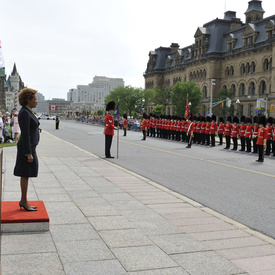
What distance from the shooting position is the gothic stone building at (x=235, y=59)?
6366 cm

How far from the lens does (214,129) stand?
2638cm

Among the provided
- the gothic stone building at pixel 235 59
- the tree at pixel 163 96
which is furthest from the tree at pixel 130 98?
the gothic stone building at pixel 235 59

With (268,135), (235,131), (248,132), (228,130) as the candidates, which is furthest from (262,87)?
(268,135)

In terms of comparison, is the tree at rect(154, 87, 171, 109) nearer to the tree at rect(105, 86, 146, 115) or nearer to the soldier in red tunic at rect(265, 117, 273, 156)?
the tree at rect(105, 86, 146, 115)

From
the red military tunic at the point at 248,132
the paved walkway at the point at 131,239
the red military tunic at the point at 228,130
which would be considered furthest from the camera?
the red military tunic at the point at 228,130

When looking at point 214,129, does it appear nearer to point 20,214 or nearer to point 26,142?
point 26,142

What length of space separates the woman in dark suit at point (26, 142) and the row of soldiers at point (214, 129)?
13850 millimetres

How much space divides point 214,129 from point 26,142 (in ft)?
71.2

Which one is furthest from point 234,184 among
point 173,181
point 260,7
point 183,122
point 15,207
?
point 260,7

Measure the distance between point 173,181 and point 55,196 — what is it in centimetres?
377

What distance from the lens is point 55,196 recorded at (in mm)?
7781

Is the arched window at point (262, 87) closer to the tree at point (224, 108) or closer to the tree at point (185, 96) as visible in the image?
the tree at point (224, 108)

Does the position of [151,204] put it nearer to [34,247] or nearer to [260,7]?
[34,247]

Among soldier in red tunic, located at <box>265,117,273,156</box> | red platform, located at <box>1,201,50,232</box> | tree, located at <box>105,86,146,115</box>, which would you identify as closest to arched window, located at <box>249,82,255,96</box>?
tree, located at <box>105,86,146,115</box>
